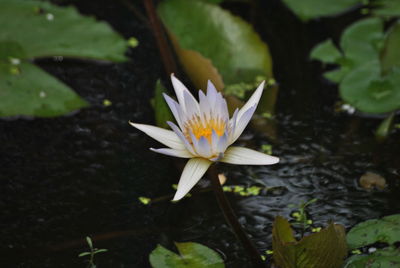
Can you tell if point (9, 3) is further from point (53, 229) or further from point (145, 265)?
point (145, 265)

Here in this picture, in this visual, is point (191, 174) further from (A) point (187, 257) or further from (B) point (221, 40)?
(B) point (221, 40)

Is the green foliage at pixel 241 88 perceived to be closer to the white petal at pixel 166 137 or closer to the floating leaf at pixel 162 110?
the floating leaf at pixel 162 110

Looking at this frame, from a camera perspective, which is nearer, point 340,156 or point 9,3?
point 340,156

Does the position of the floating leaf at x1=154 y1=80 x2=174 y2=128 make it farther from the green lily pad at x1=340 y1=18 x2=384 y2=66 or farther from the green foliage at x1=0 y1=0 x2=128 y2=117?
the green lily pad at x1=340 y1=18 x2=384 y2=66

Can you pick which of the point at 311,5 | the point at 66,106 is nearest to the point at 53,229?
the point at 66,106

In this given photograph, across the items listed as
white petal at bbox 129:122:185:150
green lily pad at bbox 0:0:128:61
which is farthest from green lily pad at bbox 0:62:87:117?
white petal at bbox 129:122:185:150

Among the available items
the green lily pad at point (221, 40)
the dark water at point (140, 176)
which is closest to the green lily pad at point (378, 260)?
the dark water at point (140, 176)
